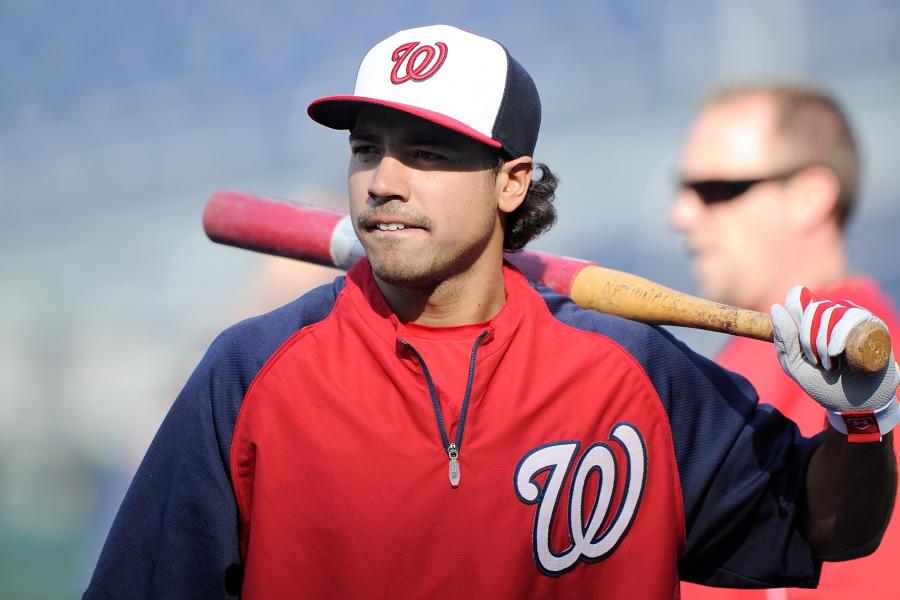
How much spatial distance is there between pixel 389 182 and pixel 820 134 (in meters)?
2.09

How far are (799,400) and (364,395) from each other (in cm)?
132

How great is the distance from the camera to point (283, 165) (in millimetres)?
4746

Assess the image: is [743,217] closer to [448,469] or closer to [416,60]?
[416,60]

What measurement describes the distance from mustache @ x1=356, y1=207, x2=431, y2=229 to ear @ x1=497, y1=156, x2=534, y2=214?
0.18 metres

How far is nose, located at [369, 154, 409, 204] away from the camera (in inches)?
59.3

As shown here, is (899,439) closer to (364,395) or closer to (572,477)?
(572,477)

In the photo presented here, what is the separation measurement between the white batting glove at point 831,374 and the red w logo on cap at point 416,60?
2.05ft

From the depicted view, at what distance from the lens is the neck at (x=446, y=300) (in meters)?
1.61

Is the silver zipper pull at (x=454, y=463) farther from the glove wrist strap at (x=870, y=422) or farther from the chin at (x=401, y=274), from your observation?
the glove wrist strap at (x=870, y=422)

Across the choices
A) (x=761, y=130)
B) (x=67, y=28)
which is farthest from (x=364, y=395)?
(x=67, y=28)


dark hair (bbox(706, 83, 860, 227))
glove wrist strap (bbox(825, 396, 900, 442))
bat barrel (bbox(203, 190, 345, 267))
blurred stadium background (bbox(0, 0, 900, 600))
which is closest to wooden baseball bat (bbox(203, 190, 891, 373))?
bat barrel (bbox(203, 190, 345, 267))

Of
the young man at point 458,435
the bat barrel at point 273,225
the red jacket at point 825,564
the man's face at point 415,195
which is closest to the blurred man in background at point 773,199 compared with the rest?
the red jacket at point 825,564

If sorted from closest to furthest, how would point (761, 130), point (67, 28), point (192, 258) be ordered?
point (761, 130) → point (192, 258) → point (67, 28)

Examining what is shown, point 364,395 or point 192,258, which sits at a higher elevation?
point 192,258
